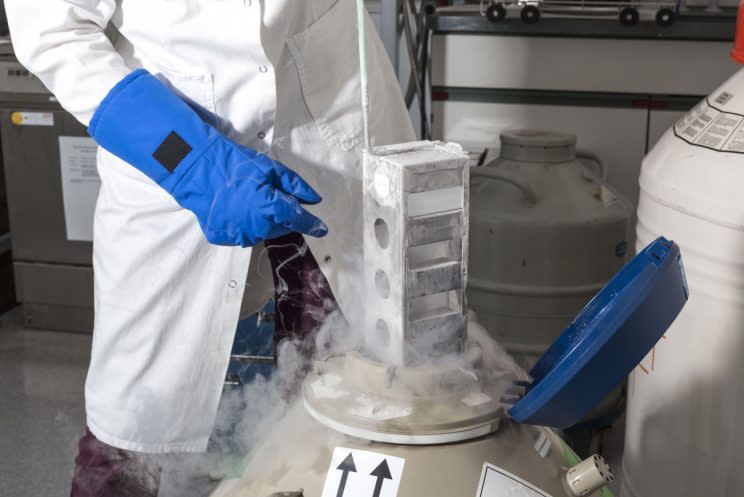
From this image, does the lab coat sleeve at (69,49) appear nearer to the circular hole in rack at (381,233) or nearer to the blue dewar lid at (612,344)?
the circular hole in rack at (381,233)

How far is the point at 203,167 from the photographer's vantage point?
1082 millimetres

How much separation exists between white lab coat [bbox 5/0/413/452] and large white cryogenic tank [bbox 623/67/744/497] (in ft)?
1.62

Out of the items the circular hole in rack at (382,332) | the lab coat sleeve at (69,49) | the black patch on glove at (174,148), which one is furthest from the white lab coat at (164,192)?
the circular hole in rack at (382,332)

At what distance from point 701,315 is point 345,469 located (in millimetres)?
726

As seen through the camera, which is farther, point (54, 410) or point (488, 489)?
point (54, 410)

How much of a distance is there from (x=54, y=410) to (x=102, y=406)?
4.03 ft

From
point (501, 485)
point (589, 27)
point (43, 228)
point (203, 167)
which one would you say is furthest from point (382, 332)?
point (43, 228)

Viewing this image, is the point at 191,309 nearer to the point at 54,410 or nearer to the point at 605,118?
the point at 54,410

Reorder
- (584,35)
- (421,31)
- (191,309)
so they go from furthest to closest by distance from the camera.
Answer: (421,31) → (584,35) → (191,309)

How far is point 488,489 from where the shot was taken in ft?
2.77

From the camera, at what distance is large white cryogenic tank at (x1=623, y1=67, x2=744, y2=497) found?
1.30 metres

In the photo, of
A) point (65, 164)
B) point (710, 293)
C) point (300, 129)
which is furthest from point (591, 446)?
point (65, 164)

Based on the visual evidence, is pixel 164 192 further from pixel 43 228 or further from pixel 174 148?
pixel 43 228

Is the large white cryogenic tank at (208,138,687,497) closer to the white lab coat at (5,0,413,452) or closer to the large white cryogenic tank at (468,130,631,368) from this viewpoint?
the white lab coat at (5,0,413,452)
